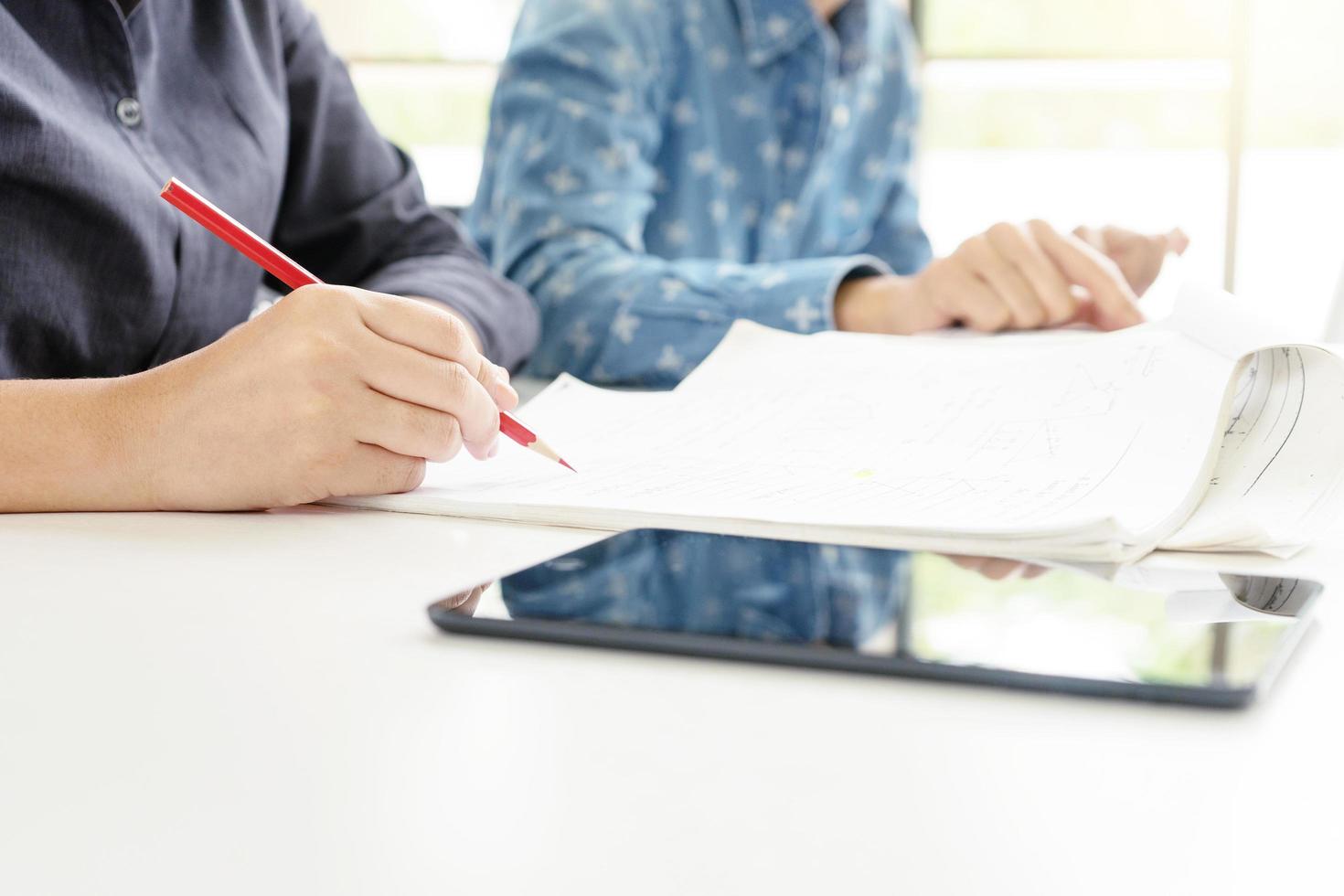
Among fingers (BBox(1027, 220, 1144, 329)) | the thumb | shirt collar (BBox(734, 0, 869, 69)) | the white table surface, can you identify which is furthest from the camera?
shirt collar (BBox(734, 0, 869, 69))

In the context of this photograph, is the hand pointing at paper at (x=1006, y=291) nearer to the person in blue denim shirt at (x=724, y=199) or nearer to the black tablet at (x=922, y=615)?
the person in blue denim shirt at (x=724, y=199)

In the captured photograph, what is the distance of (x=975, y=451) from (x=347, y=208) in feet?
1.93

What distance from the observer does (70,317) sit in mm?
679

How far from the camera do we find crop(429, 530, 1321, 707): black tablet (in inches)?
12.3

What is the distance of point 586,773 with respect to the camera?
27 centimetres

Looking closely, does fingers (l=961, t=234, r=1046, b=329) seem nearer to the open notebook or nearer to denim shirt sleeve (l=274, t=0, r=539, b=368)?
the open notebook

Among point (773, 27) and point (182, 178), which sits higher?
point (773, 27)

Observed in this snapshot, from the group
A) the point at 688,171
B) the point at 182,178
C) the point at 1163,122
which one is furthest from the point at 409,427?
the point at 1163,122

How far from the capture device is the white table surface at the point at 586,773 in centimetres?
23

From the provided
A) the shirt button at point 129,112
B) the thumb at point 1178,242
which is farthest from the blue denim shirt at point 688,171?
the shirt button at point 129,112

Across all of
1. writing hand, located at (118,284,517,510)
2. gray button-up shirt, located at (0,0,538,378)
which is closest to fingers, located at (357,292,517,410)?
writing hand, located at (118,284,517,510)

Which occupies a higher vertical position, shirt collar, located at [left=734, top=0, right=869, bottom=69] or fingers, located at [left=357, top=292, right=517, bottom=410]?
shirt collar, located at [left=734, top=0, right=869, bottom=69]

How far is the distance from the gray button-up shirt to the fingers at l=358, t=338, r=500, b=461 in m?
0.26

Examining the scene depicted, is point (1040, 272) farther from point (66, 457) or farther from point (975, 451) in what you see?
point (66, 457)
